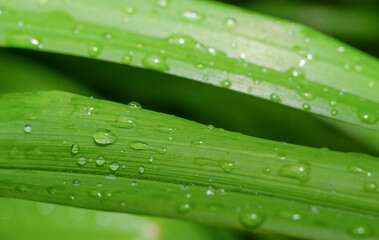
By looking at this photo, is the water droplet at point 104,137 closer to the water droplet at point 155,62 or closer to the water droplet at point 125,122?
the water droplet at point 125,122

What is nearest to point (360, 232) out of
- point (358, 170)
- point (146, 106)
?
point (358, 170)

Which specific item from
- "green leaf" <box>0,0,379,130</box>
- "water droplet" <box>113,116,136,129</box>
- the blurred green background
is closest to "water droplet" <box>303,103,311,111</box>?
"green leaf" <box>0,0,379,130</box>

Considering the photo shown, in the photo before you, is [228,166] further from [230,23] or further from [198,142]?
[230,23]

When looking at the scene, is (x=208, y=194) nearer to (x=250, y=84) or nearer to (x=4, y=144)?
(x=250, y=84)

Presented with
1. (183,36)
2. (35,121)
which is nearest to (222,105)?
(183,36)

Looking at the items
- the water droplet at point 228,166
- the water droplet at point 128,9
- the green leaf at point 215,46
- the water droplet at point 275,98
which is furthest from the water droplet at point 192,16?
the water droplet at point 228,166

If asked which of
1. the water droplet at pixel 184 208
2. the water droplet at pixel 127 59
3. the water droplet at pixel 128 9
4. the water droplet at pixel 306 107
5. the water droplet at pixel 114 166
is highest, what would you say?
the water droplet at pixel 128 9

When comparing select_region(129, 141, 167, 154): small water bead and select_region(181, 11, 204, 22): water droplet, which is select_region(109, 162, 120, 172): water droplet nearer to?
select_region(129, 141, 167, 154): small water bead
